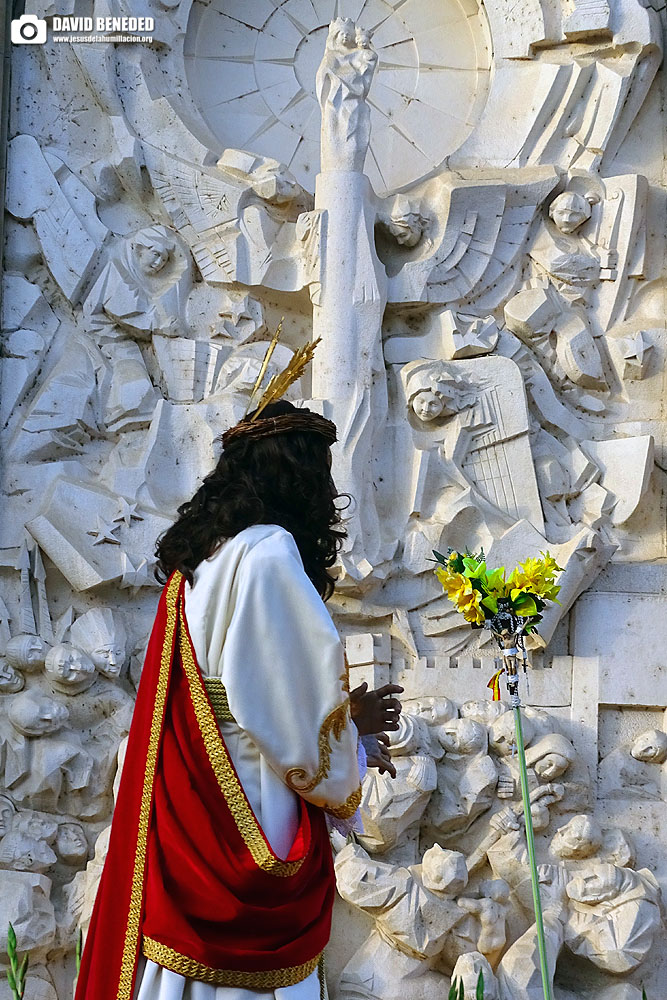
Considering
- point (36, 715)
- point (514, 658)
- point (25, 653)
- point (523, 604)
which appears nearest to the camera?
point (514, 658)

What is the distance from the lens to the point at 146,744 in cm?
399

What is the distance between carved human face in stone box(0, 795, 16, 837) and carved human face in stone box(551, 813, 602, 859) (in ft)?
7.08

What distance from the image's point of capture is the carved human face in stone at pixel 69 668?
22.3ft

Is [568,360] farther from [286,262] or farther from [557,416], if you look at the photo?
[286,262]

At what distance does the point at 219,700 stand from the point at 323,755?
0.89ft

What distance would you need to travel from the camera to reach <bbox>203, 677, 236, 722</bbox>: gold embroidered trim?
3904 mm

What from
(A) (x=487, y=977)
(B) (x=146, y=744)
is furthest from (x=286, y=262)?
(B) (x=146, y=744)

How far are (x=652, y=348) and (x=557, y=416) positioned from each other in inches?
21.2

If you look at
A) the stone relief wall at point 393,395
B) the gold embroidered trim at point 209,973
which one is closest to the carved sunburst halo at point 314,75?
the stone relief wall at point 393,395

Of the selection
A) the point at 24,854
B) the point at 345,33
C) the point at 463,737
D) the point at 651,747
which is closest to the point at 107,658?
the point at 24,854

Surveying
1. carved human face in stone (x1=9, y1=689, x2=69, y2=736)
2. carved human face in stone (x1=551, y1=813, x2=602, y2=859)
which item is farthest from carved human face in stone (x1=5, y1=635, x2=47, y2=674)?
carved human face in stone (x1=551, y1=813, x2=602, y2=859)

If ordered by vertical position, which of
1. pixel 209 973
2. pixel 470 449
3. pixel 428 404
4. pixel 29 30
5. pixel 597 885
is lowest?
pixel 597 885

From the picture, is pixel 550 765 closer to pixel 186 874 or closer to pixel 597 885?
pixel 597 885

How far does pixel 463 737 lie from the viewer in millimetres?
6789
